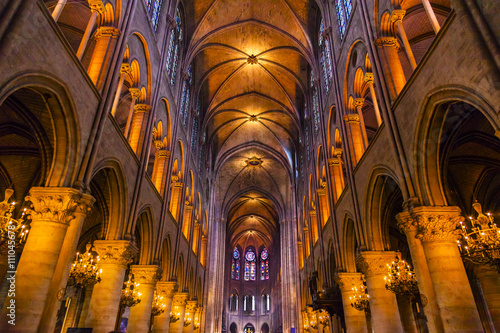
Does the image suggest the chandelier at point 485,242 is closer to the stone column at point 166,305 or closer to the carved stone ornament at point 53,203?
the carved stone ornament at point 53,203

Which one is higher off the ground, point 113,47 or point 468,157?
point 113,47

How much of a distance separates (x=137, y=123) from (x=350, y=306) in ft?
35.6

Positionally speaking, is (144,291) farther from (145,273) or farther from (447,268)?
(447,268)

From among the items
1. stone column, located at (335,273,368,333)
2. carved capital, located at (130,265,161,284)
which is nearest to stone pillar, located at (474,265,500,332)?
stone column, located at (335,273,368,333)

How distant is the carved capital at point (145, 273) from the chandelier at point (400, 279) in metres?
8.45

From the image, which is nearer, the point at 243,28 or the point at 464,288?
the point at 464,288

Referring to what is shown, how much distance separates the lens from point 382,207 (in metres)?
12.0

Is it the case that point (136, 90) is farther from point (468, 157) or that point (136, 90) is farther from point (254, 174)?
point (254, 174)

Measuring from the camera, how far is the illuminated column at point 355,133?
1341 cm

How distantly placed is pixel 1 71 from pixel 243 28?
1922cm

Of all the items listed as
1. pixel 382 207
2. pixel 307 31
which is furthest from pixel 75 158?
pixel 307 31

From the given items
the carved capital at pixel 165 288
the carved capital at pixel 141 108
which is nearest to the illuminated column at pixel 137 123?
the carved capital at pixel 141 108

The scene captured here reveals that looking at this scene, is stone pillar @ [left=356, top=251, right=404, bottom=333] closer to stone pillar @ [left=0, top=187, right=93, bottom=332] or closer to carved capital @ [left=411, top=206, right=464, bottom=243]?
carved capital @ [left=411, top=206, right=464, bottom=243]

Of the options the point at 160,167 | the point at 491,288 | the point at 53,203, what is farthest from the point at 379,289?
the point at 160,167
